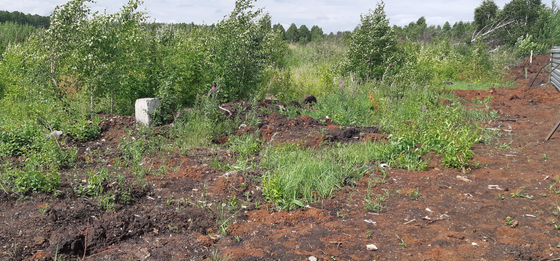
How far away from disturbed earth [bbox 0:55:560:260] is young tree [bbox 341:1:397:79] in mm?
6735

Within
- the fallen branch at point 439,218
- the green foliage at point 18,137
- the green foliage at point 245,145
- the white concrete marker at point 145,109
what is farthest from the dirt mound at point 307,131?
the green foliage at point 18,137

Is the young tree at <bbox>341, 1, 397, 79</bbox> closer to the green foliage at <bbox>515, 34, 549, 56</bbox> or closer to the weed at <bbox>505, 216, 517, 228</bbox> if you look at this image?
Result: the weed at <bbox>505, 216, 517, 228</bbox>

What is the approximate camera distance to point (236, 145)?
5637 millimetres

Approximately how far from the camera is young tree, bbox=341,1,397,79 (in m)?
11.2

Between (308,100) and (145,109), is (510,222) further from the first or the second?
(308,100)

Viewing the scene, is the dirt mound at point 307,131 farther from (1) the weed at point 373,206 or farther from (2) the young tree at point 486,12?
(2) the young tree at point 486,12

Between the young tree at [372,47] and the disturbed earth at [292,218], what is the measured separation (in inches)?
265

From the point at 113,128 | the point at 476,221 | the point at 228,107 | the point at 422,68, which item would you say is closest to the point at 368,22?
the point at 422,68

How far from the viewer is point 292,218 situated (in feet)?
11.2

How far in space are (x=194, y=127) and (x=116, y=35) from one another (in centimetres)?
245

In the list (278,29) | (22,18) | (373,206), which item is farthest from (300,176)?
(22,18)

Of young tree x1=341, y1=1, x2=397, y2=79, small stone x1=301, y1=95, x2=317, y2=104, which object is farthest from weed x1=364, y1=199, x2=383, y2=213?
young tree x1=341, y1=1, x2=397, y2=79

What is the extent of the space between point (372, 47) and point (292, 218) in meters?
8.97

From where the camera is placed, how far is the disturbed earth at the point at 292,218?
2787 millimetres
